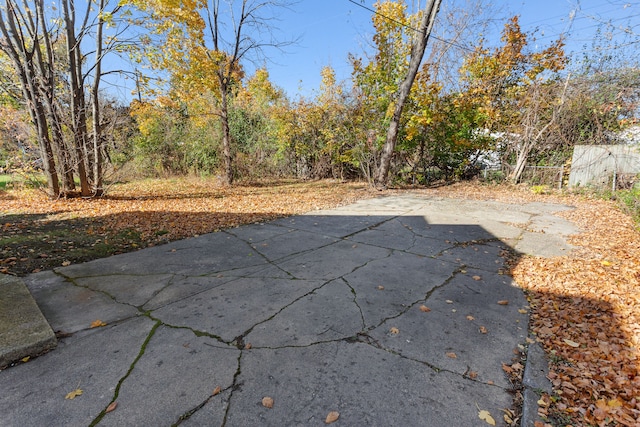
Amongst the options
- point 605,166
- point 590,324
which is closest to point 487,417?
point 590,324

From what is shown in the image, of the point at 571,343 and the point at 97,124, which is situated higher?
the point at 97,124

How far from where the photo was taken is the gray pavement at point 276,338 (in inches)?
67.0

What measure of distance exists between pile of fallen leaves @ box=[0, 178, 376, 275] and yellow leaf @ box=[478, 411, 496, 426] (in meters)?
4.51

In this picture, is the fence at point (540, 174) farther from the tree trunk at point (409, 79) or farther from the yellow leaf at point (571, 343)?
the yellow leaf at point (571, 343)

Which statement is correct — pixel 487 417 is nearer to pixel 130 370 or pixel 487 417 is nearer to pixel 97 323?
pixel 130 370

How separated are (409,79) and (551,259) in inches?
305

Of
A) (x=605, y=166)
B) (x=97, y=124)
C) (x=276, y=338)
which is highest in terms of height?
(x=97, y=124)

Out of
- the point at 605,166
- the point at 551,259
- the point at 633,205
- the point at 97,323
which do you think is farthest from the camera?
the point at 605,166

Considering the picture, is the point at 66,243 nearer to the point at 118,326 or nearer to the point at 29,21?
the point at 118,326

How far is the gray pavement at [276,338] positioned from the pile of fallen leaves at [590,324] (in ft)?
0.56

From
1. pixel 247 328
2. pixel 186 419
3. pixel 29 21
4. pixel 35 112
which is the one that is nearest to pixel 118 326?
pixel 247 328

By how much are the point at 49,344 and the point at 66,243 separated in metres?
2.89

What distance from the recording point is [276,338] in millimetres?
2322

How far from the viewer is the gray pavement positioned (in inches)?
67.0
